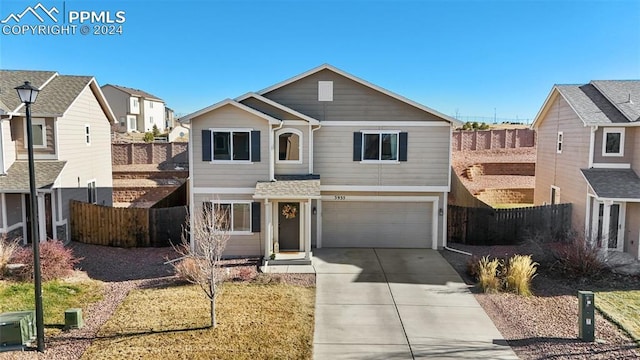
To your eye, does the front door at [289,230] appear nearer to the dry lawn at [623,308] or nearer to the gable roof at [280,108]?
the gable roof at [280,108]

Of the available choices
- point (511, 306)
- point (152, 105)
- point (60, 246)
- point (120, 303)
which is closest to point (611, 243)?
point (511, 306)

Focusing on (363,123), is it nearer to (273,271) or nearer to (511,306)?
(273,271)

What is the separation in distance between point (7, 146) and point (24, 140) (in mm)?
795

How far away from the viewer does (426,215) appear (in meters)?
18.2

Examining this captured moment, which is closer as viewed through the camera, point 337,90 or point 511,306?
point 511,306

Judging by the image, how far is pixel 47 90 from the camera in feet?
62.8

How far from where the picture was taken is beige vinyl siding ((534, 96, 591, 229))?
1817cm

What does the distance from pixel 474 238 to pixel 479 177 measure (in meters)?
18.7

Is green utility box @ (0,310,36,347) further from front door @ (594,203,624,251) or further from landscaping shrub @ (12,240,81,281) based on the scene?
front door @ (594,203,624,251)

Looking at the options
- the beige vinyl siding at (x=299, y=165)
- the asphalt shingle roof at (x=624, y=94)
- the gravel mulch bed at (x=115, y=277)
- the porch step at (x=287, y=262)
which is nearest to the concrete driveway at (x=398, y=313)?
the porch step at (x=287, y=262)

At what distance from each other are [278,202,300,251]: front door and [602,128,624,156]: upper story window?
12.1 metres

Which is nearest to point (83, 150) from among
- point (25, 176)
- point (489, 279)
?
point (25, 176)

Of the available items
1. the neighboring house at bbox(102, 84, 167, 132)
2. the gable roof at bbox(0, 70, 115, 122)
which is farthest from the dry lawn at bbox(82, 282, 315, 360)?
the neighboring house at bbox(102, 84, 167, 132)

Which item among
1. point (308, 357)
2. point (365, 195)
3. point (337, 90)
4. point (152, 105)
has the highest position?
point (152, 105)
